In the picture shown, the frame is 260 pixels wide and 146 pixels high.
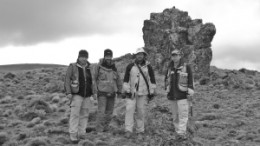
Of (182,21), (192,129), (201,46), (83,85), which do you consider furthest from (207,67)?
(83,85)

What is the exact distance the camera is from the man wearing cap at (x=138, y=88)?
10336 millimetres

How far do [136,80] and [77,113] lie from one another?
6.54 ft

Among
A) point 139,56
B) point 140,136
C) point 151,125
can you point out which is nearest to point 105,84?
point 139,56

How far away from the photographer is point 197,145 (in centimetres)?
1001

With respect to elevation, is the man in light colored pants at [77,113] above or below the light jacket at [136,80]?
below

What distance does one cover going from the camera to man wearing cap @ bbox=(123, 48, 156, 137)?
10.3 metres

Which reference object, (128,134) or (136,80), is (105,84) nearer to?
(136,80)

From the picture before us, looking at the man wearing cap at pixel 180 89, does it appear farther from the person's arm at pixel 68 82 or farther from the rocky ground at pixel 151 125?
the person's arm at pixel 68 82

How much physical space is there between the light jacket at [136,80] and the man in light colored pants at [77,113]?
1.26m

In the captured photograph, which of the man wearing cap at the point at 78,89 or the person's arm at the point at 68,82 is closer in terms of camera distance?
the person's arm at the point at 68,82

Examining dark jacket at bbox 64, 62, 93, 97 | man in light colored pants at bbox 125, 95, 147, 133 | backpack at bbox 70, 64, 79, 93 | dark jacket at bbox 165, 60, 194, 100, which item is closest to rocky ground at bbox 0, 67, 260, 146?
man in light colored pants at bbox 125, 95, 147, 133

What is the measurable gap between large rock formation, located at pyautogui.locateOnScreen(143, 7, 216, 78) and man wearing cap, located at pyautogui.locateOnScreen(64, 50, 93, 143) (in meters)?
23.9

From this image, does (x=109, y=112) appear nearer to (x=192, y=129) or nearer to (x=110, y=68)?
(x=110, y=68)

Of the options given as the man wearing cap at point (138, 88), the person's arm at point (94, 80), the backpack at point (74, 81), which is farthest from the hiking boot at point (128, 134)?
the backpack at point (74, 81)
